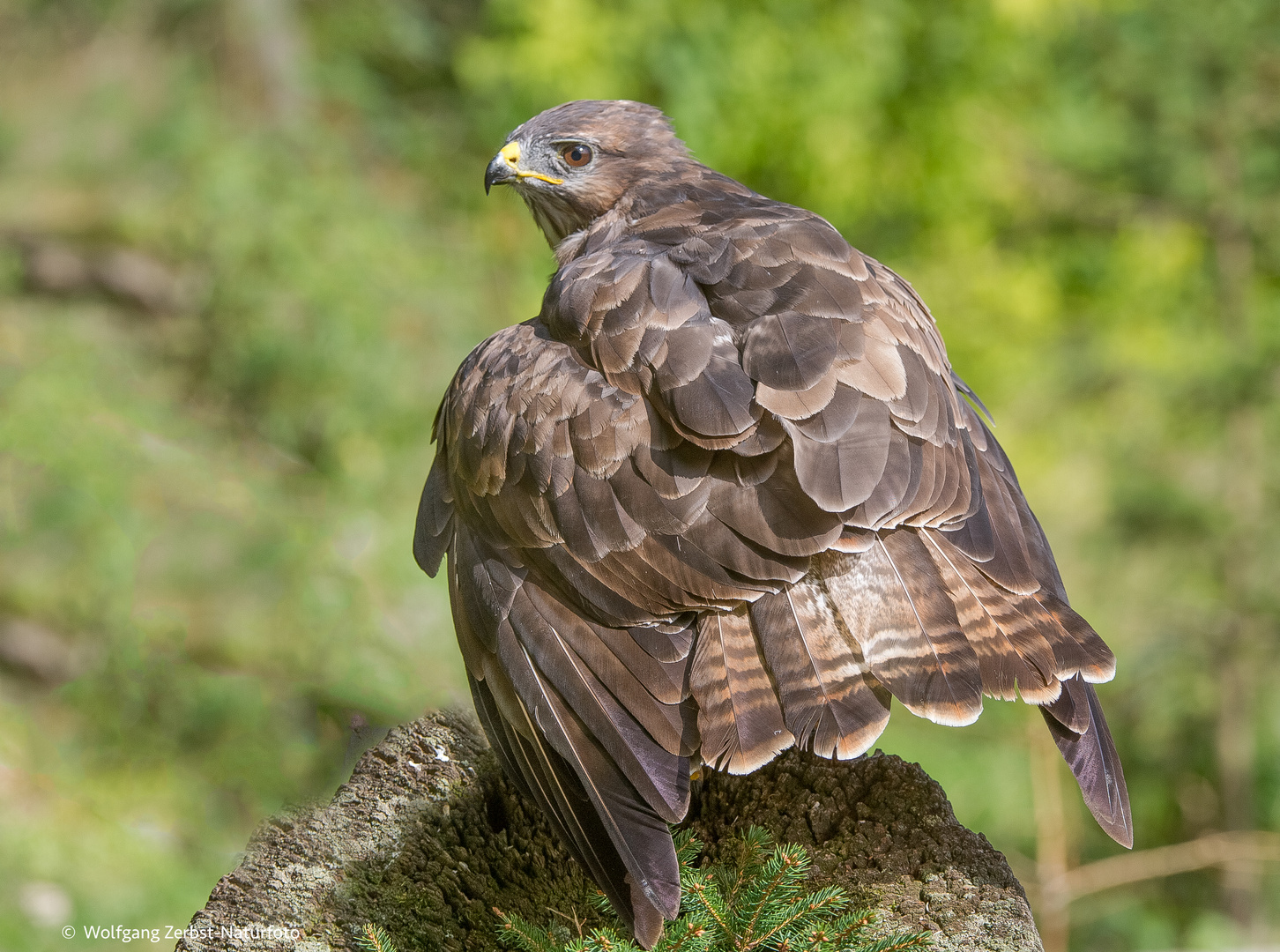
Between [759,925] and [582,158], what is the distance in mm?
2348

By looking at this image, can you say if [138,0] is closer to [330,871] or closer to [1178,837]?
[330,871]

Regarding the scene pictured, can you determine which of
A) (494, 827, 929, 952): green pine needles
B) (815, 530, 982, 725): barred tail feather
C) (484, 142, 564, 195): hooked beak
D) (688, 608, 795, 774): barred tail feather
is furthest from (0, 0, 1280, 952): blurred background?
(688, 608, 795, 774): barred tail feather

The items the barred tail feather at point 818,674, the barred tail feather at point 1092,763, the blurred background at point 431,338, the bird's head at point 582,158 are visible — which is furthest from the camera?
the blurred background at point 431,338

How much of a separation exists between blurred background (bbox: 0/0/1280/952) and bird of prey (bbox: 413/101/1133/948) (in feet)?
10.4

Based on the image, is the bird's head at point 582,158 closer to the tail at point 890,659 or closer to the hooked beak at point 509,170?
the hooked beak at point 509,170

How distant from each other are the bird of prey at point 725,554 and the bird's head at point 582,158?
0.86 meters

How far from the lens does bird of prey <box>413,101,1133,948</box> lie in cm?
229

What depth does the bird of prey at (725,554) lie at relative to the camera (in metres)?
2.29

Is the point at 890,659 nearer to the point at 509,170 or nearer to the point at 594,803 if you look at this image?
the point at 594,803

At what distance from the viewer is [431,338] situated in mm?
9031

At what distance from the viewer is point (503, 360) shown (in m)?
2.85

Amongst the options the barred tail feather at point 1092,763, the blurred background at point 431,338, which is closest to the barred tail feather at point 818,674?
the barred tail feather at point 1092,763

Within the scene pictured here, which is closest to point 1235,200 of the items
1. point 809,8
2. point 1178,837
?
point 809,8

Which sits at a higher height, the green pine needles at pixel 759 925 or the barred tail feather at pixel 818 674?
the barred tail feather at pixel 818 674
